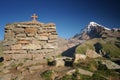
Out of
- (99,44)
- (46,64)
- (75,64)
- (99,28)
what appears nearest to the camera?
(75,64)

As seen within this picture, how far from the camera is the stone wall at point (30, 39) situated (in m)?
20.3

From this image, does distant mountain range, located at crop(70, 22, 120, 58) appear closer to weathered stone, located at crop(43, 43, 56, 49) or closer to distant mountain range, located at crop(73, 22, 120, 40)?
distant mountain range, located at crop(73, 22, 120, 40)

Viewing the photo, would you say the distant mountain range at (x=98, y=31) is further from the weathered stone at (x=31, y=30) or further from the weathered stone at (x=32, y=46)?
the weathered stone at (x=32, y=46)

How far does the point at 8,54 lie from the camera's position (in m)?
20.1

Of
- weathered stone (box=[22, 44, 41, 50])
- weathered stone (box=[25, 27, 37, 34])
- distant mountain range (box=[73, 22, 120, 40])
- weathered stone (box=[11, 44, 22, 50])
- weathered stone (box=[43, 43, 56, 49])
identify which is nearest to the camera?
weathered stone (box=[11, 44, 22, 50])

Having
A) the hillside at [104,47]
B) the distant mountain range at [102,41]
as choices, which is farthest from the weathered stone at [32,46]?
the hillside at [104,47]

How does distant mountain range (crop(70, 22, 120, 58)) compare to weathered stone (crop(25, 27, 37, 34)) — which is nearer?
weathered stone (crop(25, 27, 37, 34))

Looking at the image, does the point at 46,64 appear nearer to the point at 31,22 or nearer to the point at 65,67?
the point at 65,67

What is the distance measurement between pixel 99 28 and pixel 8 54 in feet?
512

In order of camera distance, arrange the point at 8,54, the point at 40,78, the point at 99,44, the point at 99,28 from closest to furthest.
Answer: the point at 40,78
the point at 8,54
the point at 99,44
the point at 99,28

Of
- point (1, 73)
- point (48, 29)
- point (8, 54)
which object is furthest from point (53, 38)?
point (1, 73)

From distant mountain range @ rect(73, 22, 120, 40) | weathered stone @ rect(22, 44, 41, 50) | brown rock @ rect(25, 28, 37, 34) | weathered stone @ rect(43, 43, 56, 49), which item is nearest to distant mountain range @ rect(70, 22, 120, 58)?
distant mountain range @ rect(73, 22, 120, 40)

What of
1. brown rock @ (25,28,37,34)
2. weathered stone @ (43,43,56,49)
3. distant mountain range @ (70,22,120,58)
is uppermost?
distant mountain range @ (70,22,120,58)

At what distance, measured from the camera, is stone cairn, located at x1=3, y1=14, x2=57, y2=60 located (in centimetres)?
2021
